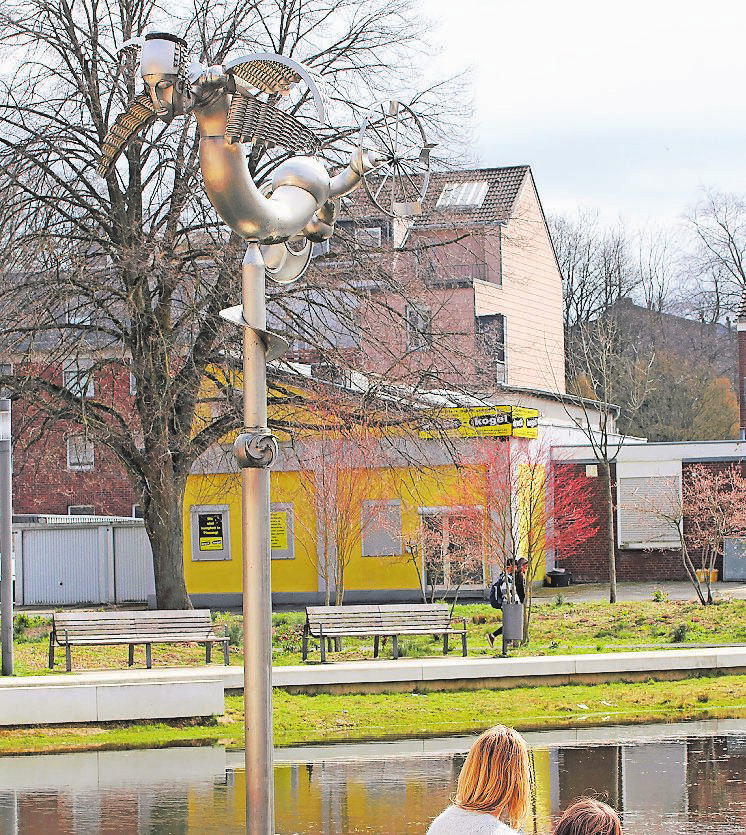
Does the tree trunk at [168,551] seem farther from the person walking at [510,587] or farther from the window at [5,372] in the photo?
the person walking at [510,587]

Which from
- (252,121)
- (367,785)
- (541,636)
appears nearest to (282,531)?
(541,636)

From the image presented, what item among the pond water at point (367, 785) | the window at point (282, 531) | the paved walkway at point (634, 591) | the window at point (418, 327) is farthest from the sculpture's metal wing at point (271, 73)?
the window at point (282, 531)

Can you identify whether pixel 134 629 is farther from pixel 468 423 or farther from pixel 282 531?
pixel 282 531

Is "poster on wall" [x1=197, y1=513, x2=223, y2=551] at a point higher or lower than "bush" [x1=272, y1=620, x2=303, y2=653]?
higher

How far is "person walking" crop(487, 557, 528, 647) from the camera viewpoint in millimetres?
21656

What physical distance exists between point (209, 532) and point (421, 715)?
779 inches

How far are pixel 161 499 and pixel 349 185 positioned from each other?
17.0m

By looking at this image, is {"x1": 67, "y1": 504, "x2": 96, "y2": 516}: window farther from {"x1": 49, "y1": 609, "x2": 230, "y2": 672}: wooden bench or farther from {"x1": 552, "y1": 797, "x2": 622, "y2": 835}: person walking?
{"x1": 552, "y1": 797, "x2": 622, "y2": 835}: person walking

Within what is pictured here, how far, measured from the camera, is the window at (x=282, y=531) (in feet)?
112

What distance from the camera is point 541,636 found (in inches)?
910

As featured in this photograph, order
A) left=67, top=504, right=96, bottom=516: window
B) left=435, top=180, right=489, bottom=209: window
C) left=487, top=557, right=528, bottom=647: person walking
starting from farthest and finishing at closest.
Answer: left=435, top=180, right=489, bottom=209: window → left=67, top=504, right=96, bottom=516: window → left=487, top=557, right=528, bottom=647: person walking

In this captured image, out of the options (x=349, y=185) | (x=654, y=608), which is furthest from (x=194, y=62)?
(x=654, y=608)

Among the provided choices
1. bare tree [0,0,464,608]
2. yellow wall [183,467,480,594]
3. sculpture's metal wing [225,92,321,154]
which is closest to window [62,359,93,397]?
bare tree [0,0,464,608]

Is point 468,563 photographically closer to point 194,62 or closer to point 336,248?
point 336,248
